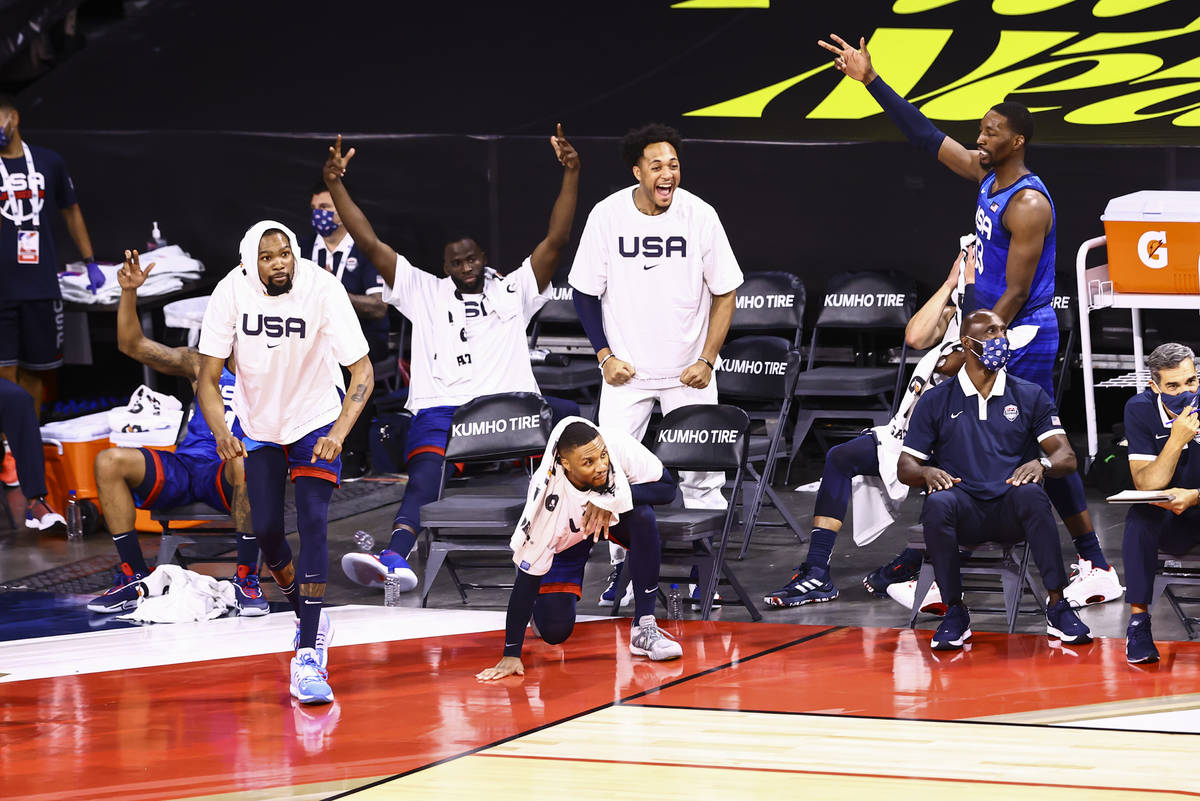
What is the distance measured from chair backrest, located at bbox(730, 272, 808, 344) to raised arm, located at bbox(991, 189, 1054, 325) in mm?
2260

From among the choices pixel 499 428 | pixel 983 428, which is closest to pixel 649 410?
pixel 499 428

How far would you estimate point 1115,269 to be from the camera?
320 inches

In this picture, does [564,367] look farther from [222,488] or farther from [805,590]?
[805,590]

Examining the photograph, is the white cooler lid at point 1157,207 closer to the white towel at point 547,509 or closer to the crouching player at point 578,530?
the crouching player at point 578,530

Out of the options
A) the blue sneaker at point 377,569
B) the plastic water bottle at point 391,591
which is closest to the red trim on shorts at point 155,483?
the blue sneaker at point 377,569

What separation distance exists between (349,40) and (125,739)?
657cm

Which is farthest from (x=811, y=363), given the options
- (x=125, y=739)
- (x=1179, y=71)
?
(x=125, y=739)

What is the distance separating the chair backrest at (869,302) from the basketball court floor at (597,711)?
2005mm

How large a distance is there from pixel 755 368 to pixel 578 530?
2.23 metres

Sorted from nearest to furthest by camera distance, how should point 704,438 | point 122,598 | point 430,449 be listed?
point 704,438 → point 122,598 → point 430,449

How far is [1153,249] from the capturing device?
8.01m

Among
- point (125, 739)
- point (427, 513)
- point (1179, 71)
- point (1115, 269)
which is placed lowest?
point (125, 739)

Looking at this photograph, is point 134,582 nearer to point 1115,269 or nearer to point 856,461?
point 856,461

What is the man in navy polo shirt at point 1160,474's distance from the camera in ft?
19.7
